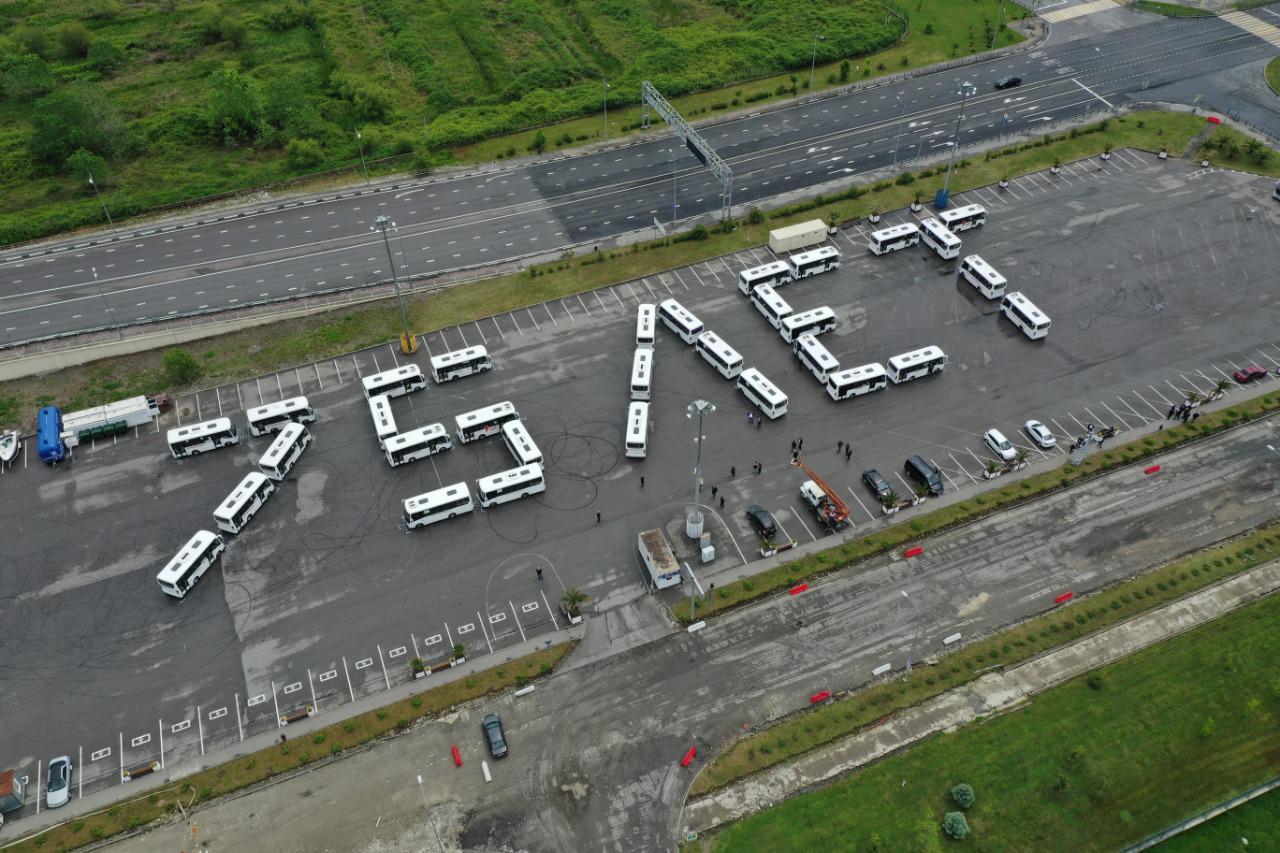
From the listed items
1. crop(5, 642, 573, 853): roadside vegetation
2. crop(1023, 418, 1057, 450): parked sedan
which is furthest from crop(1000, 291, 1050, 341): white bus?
crop(5, 642, 573, 853): roadside vegetation

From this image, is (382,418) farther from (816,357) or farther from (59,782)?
(816,357)

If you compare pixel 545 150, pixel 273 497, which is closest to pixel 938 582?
pixel 273 497

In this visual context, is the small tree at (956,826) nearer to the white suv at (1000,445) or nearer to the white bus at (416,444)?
the white suv at (1000,445)

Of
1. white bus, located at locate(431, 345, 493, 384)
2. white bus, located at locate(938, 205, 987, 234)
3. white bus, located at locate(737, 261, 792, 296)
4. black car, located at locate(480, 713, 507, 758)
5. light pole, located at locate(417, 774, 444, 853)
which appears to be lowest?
light pole, located at locate(417, 774, 444, 853)

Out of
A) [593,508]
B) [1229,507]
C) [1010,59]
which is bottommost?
[593,508]

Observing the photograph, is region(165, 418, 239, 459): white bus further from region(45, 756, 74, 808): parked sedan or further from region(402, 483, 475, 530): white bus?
region(45, 756, 74, 808): parked sedan

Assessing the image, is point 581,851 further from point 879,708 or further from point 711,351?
point 711,351

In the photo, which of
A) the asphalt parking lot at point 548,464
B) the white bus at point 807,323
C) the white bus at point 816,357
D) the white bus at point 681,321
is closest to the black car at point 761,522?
the asphalt parking lot at point 548,464
